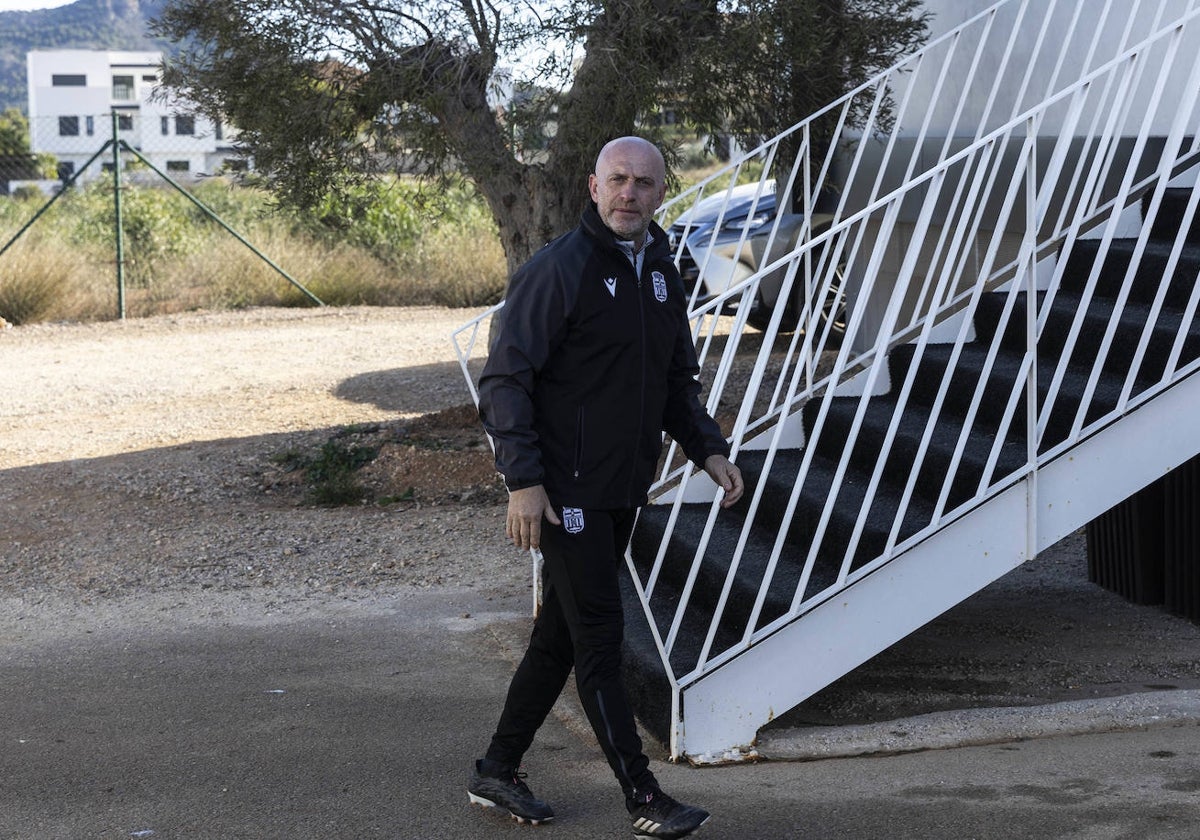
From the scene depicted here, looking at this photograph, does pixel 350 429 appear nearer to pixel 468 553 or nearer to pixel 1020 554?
pixel 468 553

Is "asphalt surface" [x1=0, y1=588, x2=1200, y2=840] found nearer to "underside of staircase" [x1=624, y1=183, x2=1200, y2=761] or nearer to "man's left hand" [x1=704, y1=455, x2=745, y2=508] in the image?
"underside of staircase" [x1=624, y1=183, x2=1200, y2=761]

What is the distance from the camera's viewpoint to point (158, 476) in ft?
29.6

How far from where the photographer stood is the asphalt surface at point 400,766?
158 inches

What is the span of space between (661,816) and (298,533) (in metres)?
4.45

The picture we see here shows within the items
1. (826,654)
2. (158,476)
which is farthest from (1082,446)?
(158,476)

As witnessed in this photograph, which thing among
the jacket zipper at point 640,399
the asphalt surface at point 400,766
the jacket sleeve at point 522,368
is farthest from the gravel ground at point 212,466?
the jacket sleeve at point 522,368

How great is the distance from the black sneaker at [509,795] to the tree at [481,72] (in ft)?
13.7

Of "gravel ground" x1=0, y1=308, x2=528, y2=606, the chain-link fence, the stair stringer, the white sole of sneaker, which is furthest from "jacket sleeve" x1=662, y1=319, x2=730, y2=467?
the chain-link fence

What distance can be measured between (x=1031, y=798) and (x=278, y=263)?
15.9 meters

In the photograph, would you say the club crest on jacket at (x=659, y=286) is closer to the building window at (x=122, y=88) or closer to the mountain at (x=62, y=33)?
the building window at (x=122, y=88)

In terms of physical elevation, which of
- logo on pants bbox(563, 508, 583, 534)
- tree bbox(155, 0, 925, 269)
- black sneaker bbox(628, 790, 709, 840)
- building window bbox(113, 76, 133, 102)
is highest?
building window bbox(113, 76, 133, 102)

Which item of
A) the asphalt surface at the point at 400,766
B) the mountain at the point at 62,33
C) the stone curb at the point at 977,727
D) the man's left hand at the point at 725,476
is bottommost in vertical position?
the asphalt surface at the point at 400,766

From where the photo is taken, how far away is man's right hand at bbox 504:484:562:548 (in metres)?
3.66

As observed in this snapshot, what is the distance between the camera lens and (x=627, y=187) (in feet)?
12.3
